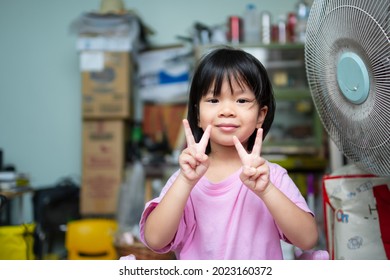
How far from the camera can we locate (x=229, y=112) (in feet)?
2.98

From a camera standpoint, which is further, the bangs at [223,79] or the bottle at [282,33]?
the bottle at [282,33]

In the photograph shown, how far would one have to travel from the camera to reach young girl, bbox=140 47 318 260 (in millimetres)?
879

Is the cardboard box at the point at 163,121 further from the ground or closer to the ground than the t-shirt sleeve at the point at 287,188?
closer to the ground

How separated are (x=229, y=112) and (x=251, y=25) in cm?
245

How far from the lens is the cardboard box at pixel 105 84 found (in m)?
3.08

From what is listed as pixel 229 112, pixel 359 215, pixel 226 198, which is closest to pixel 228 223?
pixel 226 198

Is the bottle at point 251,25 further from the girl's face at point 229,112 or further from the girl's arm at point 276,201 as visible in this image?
the girl's arm at point 276,201

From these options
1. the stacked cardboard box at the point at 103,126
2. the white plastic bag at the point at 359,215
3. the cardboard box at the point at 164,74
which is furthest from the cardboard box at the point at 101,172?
the white plastic bag at the point at 359,215

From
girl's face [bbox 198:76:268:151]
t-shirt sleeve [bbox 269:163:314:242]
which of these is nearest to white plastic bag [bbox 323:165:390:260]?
t-shirt sleeve [bbox 269:163:314:242]

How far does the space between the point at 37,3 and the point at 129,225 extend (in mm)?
2203

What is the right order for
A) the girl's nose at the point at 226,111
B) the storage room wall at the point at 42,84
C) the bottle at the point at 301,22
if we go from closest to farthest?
the girl's nose at the point at 226,111 < the bottle at the point at 301,22 < the storage room wall at the point at 42,84

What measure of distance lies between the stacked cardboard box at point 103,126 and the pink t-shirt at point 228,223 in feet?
7.10

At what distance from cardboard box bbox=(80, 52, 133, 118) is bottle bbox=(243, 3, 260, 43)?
972mm

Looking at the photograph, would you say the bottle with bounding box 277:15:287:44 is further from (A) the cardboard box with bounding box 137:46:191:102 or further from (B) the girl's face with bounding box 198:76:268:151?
(B) the girl's face with bounding box 198:76:268:151
